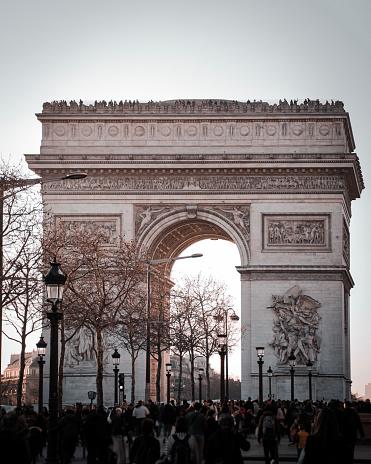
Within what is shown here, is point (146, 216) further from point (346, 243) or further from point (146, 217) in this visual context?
point (346, 243)

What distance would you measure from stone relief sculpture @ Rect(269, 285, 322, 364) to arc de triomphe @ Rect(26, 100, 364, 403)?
0.18 ft

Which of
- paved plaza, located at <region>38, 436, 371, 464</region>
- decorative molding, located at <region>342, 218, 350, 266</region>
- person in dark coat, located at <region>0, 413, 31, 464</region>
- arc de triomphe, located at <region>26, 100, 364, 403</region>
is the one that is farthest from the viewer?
decorative molding, located at <region>342, 218, 350, 266</region>

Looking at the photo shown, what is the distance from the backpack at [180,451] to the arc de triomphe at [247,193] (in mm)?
37623

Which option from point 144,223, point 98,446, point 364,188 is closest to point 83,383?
point 144,223

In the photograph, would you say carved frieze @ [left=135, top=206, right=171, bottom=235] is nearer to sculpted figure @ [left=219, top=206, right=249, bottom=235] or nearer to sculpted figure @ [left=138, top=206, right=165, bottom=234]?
sculpted figure @ [left=138, top=206, right=165, bottom=234]

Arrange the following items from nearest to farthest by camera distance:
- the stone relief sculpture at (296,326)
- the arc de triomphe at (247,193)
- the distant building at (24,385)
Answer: the stone relief sculpture at (296,326) < the arc de triomphe at (247,193) < the distant building at (24,385)

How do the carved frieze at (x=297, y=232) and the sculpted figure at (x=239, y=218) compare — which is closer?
the carved frieze at (x=297, y=232)

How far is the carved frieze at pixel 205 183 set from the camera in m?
54.9

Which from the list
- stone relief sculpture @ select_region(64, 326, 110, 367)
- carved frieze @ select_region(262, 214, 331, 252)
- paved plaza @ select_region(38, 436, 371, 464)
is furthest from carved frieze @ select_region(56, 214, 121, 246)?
paved plaza @ select_region(38, 436, 371, 464)

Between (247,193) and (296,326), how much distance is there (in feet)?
25.4

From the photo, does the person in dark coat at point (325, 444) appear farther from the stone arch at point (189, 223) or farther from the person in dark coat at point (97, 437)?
the stone arch at point (189, 223)

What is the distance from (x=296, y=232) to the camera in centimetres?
5475

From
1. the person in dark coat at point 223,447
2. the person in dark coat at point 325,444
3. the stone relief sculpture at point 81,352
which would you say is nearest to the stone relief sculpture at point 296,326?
the stone relief sculpture at point 81,352

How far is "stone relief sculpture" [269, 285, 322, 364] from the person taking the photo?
53.3 meters
